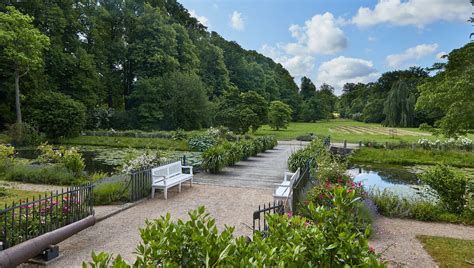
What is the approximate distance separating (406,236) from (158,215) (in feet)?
17.6

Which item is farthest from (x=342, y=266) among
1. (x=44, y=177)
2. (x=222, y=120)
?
(x=222, y=120)

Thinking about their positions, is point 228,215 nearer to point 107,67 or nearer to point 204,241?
point 204,241

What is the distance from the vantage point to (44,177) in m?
11.1

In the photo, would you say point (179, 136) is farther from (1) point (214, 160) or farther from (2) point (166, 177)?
(2) point (166, 177)

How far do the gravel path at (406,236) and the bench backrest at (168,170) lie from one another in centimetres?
581

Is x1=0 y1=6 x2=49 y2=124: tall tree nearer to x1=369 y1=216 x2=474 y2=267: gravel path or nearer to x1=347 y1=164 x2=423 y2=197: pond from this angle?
x1=347 y1=164 x2=423 y2=197: pond

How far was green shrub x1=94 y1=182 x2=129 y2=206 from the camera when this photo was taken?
846 cm

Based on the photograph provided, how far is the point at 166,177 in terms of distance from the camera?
9672 millimetres

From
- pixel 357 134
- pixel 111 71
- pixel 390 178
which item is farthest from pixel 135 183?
pixel 357 134

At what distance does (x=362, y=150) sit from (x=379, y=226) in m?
16.2

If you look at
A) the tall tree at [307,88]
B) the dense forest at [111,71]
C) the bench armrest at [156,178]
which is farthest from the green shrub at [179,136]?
the tall tree at [307,88]

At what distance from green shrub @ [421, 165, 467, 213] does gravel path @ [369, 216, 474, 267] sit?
0.73 metres

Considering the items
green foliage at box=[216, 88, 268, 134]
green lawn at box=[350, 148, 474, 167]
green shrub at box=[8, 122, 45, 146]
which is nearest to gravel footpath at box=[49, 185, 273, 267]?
green lawn at box=[350, 148, 474, 167]

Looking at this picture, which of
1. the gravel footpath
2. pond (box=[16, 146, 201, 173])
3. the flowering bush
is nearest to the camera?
the gravel footpath
